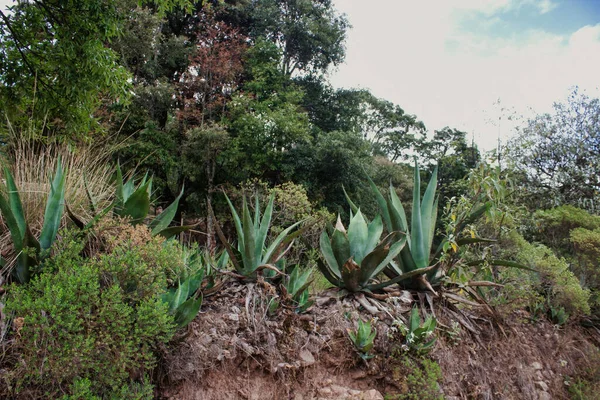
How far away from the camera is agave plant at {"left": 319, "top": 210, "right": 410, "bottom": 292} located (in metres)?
3.07

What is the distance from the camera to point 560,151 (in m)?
9.46

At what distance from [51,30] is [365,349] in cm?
493

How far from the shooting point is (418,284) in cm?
345

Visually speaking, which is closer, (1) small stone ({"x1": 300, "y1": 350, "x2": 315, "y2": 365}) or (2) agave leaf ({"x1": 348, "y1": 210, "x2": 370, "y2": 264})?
(1) small stone ({"x1": 300, "y1": 350, "x2": 315, "y2": 365})

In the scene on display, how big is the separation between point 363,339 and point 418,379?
0.43 metres

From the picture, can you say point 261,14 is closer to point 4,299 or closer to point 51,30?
point 51,30

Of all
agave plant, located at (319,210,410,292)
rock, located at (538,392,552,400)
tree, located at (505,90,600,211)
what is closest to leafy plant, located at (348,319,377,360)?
agave plant, located at (319,210,410,292)

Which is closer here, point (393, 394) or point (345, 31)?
point (393, 394)

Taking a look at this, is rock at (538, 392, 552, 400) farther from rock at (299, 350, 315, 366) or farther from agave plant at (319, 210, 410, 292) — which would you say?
rock at (299, 350, 315, 366)

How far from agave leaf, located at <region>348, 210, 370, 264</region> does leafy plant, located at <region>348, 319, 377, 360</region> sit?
676 mm

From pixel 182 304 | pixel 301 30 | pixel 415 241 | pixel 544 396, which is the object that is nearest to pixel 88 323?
pixel 182 304

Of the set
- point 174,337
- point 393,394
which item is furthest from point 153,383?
point 393,394

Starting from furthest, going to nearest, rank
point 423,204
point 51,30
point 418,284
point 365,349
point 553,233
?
point 553,233 < point 51,30 < point 423,204 < point 418,284 < point 365,349

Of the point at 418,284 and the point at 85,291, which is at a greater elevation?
the point at 85,291
